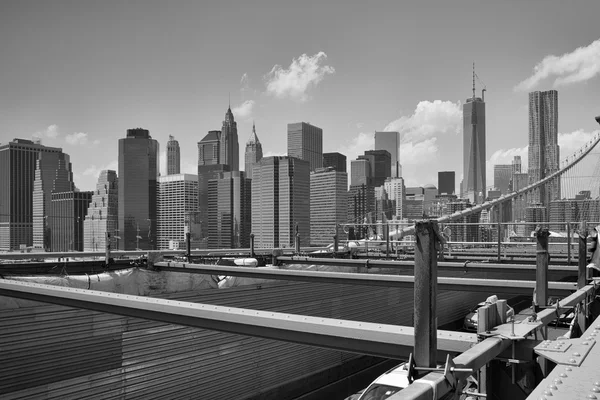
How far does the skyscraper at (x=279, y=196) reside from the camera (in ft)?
427

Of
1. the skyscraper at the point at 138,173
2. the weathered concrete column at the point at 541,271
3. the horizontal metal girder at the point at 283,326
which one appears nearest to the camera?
the horizontal metal girder at the point at 283,326

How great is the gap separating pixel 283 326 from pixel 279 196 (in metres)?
130

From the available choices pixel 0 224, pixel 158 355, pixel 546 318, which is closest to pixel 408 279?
pixel 546 318

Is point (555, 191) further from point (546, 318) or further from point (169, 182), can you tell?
point (169, 182)

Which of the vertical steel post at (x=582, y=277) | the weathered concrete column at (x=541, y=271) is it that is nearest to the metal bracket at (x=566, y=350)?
the weathered concrete column at (x=541, y=271)

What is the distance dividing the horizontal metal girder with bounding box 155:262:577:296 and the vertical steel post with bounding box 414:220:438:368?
428 centimetres

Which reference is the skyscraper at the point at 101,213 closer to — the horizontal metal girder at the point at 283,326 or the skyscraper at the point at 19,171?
the skyscraper at the point at 19,171

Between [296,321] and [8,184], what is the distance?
133408 mm

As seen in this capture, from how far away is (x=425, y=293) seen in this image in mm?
2574

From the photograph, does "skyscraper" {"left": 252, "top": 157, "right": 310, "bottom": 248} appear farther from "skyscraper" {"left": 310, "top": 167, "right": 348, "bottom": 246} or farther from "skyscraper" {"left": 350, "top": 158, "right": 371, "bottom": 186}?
"skyscraper" {"left": 350, "top": 158, "right": 371, "bottom": 186}

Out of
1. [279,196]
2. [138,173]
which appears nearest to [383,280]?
[279,196]

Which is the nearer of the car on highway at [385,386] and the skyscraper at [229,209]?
the car on highway at [385,386]

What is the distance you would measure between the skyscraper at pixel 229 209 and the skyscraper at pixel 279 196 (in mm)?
4490

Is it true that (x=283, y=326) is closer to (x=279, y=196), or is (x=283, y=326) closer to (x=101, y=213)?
(x=101, y=213)
